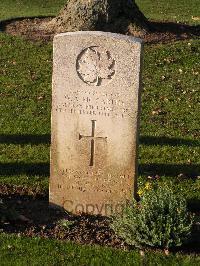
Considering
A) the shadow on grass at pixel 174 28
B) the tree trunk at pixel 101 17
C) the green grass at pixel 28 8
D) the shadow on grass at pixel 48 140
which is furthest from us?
the green grass at pixel 28 8

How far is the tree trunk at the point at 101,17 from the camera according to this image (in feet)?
46.3

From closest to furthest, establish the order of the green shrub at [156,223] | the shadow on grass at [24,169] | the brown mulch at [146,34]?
the green shrub at [156,223] < the shadow on grass at [24,169] < the brown mulch at [146,34]

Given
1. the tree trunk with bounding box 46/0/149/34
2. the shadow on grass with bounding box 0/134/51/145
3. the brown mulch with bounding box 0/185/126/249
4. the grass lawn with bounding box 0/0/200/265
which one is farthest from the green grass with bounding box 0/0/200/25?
the brown mulch with bounding box 0/185/126/249

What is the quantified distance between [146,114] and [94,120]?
4.09 metres

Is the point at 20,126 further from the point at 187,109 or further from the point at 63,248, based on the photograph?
the point at 63,248

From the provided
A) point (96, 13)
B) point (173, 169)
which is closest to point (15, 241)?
point (173, 169)

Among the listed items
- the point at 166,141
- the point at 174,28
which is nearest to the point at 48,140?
the point at 166,141

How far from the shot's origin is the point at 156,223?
19.0ft

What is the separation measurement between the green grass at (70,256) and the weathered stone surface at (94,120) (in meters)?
0.88

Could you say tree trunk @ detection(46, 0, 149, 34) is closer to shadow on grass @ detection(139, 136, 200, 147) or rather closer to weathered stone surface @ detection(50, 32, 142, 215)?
shadow on grass @ detection(139, 136, 200, 147)

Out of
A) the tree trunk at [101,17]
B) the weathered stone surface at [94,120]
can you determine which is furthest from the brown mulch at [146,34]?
the weathered stone surface at [94,120]

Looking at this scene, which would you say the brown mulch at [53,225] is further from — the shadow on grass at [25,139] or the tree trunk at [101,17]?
the tree trunk at [101,17]

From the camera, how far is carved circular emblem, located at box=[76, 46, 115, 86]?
6.25 meters

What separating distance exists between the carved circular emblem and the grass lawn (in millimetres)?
1694
